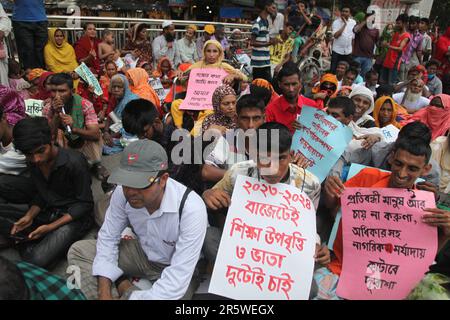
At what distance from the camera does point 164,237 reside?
2406 mm

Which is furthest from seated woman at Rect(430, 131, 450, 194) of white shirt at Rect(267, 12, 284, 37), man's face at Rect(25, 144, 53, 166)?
white shirt at Rect(267, 12, 284, 37)

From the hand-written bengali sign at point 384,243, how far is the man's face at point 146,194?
1197 millimetres

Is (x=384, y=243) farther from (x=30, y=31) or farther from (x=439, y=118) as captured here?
(x=30, y=31)

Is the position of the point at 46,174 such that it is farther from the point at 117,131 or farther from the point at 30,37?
the point at 30,37

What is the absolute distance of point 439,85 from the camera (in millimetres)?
7812

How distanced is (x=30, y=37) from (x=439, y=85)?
7.70 m

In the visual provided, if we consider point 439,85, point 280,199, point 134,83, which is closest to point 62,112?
point 134,83

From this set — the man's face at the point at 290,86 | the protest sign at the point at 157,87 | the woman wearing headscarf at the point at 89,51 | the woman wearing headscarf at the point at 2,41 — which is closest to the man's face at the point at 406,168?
the man's face at the point at 290,86

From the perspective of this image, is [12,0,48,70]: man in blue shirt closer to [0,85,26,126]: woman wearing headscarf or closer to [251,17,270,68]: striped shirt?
[0,85,26,126]: woman wearing headscarf

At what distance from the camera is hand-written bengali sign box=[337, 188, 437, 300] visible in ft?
7.55

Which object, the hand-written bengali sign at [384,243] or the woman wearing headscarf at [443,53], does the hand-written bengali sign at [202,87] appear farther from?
the woman wearing headscarf at [443,53]

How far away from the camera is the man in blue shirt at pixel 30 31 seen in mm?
6043

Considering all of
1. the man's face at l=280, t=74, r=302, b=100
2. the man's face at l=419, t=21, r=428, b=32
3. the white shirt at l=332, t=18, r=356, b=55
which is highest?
the man's face at l=419, t=21, r=428, b=32

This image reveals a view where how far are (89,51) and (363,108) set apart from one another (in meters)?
5.47
